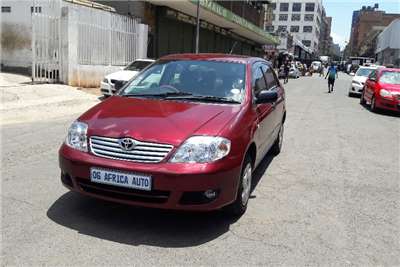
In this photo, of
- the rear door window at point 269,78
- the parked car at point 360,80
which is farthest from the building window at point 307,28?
the rear door window at point 269,78

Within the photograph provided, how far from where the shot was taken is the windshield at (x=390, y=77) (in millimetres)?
15207

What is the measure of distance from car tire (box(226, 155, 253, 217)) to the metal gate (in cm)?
1220

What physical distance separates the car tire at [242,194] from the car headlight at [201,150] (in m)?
0.46

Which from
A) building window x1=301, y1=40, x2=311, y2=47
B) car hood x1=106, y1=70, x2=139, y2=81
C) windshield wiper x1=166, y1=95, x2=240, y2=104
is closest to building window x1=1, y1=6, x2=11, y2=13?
car hood x1=106, y1=70, x2=139, y2=81

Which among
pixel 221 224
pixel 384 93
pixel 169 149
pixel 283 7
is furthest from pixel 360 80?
pixel 283 7

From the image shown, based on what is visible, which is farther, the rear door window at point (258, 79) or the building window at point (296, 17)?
the building window at point (296, 17)

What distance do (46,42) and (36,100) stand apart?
354 cm

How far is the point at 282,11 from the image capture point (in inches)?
5192

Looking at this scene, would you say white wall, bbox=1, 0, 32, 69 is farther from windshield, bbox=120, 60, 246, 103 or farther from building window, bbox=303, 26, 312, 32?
building window, bbox=303, 26, 312, 32

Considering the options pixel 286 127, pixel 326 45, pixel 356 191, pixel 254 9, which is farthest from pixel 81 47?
pixel 326 45

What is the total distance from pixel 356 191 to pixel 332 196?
474 millimetres

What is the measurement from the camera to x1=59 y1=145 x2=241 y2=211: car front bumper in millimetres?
3791

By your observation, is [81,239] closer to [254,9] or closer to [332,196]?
[332,196]

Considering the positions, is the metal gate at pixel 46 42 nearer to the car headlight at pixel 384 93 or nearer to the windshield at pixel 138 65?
the windshield at pixel 138 65
